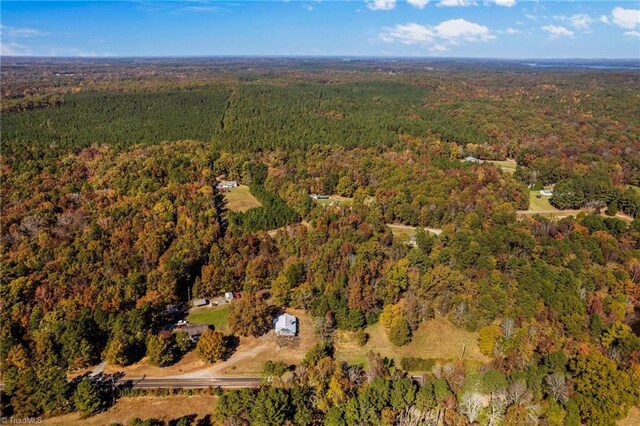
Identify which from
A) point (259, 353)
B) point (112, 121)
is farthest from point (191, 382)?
point (112, 121)

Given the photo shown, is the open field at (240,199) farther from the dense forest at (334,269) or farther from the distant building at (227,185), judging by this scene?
the dense forest at (334,269)

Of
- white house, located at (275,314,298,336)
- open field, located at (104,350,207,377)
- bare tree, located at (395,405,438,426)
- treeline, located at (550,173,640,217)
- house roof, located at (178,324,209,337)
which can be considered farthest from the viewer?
treeline, located at (550,173,640,217)

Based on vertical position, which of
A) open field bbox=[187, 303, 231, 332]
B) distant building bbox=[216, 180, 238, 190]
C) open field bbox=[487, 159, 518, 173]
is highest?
open field bbox=[487, 159, 518, 173]

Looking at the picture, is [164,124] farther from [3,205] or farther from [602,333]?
[602,333]

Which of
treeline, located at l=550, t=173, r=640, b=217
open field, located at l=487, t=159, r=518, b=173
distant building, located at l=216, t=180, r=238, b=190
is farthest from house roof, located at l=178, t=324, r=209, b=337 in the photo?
open field, located at l=487, t=159, r=518, b=173

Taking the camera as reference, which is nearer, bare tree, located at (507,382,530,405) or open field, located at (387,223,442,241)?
bare tree, located at (507,382,530,405)

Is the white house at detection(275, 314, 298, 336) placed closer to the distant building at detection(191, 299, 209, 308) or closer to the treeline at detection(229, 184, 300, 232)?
the distant building at detection(191, 299, 209, 308)
